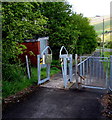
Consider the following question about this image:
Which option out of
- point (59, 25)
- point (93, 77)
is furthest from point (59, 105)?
point (59, 25)

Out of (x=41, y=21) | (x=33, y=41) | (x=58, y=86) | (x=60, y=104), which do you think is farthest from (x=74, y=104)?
(x=33, y=41)

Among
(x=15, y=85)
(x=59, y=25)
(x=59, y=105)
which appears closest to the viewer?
(x=59, y=105)

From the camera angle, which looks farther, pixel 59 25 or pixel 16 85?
pixel 59 25

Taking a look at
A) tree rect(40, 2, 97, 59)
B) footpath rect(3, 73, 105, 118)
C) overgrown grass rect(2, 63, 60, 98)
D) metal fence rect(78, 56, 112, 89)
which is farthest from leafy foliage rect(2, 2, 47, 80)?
tree rect(40, 2, 97, 59)

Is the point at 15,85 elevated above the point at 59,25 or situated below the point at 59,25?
below

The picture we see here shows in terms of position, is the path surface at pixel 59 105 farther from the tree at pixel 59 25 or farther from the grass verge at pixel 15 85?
the tree at pixel 59 25

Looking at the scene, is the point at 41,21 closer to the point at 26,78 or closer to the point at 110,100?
the point at 26,78

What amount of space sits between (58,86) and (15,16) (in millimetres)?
3812

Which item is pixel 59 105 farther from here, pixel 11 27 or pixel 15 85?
pixel 11 27

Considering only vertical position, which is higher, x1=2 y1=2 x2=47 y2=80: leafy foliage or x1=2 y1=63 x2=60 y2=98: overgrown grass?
x1=2 y1=2 x2=47 y2=80: leafy foliage

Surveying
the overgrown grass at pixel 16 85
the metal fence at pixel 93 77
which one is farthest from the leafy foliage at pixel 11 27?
the metal fence at pixel 93 77

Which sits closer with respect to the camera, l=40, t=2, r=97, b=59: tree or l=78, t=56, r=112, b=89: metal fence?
l=78, t=56, r=112, b=89: metal fence

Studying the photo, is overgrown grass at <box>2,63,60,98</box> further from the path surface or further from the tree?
the tree

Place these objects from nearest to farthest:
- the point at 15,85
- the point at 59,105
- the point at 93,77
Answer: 1. the point at 59,105
2. the point at 15,85
3. the point at 93,77
